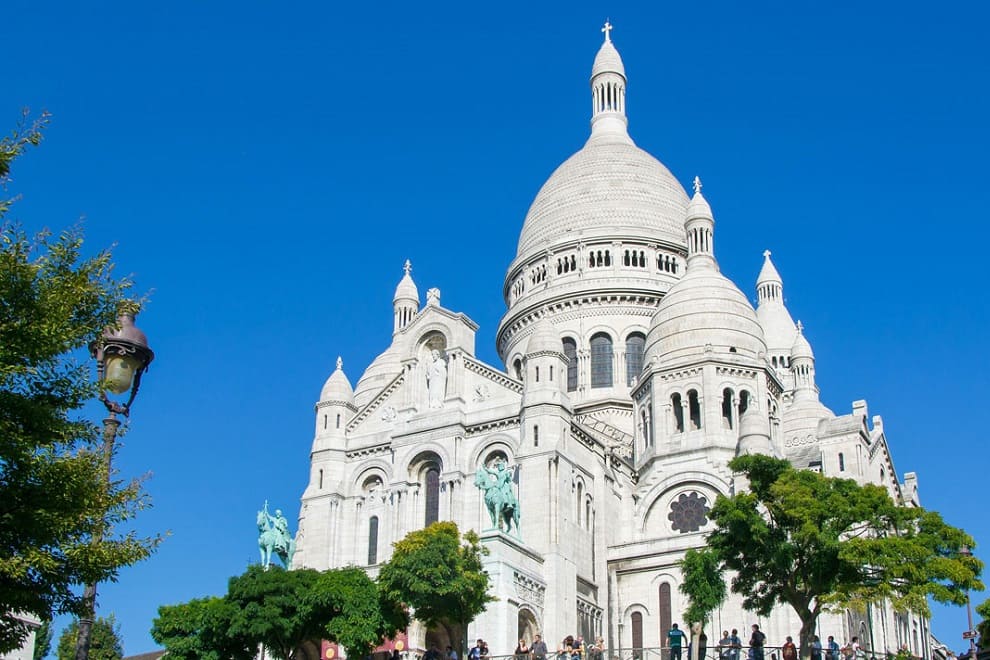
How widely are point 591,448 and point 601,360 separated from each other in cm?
1484

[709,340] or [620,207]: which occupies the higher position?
[620,207]

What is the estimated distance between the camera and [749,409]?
61406mm

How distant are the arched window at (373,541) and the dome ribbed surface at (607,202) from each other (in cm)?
2596

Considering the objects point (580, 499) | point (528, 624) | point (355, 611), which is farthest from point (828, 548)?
point (580, 499)

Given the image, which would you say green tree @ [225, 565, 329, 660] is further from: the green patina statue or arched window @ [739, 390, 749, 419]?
arched window @ [739, 390, 749, 419]

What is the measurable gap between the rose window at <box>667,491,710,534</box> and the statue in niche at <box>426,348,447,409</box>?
13262 millimetres

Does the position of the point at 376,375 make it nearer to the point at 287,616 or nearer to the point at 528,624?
the point at 528,624

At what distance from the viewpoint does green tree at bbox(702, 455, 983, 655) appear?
38.1m

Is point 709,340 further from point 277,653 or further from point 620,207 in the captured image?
point 277,653

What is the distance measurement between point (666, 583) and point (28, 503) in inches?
1664

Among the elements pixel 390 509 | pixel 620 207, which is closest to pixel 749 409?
pixel 390 509

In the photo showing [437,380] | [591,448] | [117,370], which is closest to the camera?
[117,370]

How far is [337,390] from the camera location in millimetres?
65875

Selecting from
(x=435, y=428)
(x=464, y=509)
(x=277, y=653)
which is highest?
(x=435, y=428)
